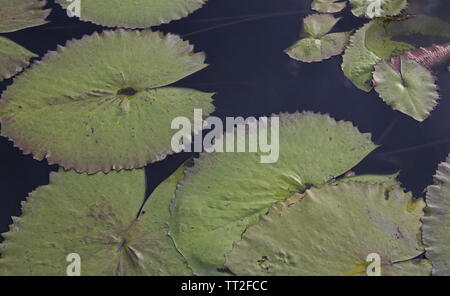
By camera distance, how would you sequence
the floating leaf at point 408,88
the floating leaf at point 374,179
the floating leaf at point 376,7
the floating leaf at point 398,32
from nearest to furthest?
the floating leaf at point 374,179 → the floating leaf at point 408,88 → the floating leaf at point 398,32 → the floating leaf at point 376,7

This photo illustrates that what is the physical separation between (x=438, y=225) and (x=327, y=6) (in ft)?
4.06

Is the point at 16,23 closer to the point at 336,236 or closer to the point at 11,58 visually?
the point at 11,58

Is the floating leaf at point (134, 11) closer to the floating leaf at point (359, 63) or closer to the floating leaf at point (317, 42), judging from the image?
the floating leaf at point (317, 42)

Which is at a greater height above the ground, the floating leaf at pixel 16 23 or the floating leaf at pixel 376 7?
the floating leaf at pixel 376 7

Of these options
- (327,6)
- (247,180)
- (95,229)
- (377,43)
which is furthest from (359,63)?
(95,229)

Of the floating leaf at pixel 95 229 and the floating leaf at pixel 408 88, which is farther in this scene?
the floating leaf at pixel 408 88

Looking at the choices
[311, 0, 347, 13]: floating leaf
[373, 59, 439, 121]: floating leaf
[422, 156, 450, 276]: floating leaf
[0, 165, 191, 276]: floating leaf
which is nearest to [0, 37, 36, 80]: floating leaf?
[0, 165, 191, 276]: floating leaf

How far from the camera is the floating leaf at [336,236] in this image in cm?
143

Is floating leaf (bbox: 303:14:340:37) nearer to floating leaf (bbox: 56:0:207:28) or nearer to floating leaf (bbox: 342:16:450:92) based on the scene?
floating leaf (bbox: 342:16:450:92)

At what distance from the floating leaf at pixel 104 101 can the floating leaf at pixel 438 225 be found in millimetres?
869

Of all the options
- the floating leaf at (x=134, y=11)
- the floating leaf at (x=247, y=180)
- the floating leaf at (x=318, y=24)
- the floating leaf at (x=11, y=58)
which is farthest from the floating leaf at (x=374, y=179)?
the floating leaf at (x=11, y=58)

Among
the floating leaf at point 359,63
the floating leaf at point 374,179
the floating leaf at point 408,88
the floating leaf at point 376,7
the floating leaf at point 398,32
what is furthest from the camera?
the floating leaf at point 376,7

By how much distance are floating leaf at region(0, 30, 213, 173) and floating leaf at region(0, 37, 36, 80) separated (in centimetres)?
6
